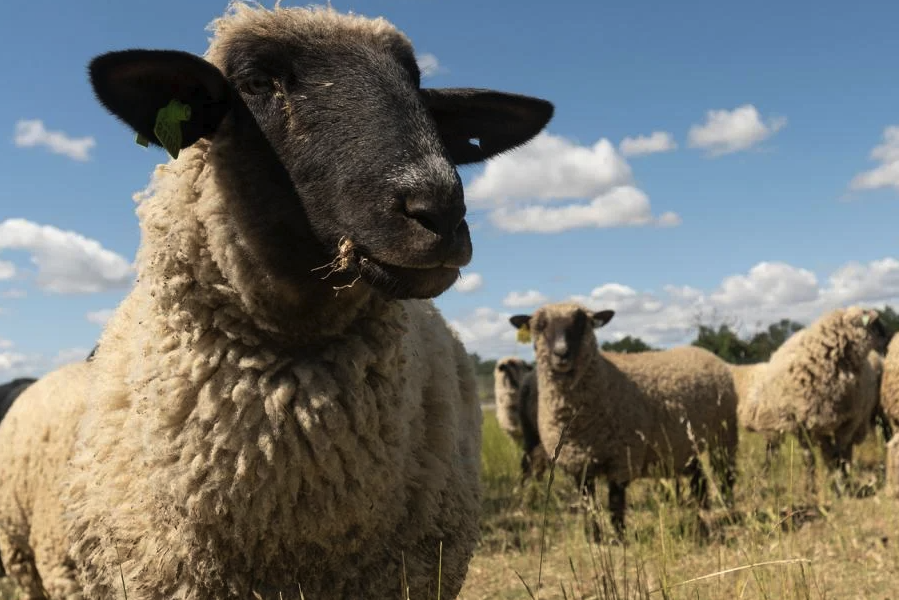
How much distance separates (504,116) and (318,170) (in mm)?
1034

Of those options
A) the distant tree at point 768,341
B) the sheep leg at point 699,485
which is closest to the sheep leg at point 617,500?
the sheep leg at point 699,485

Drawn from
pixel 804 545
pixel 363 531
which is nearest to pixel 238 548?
pixel 363 531

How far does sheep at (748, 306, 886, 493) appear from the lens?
27.5 ft

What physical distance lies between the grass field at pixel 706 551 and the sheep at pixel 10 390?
2.56m

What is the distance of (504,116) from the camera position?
300cm

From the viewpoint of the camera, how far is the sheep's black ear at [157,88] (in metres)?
2.27

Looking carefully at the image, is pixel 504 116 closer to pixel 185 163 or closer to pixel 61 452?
pixel 185 163

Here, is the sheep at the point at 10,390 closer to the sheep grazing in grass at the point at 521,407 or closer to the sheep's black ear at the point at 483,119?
the sheep grazing in grass at the point at 521,407

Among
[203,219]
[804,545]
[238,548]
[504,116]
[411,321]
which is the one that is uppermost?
[504,116]

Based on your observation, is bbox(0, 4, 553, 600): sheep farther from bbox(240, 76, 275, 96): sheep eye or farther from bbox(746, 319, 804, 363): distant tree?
bbox(746, 319, 804, 363): distant tree

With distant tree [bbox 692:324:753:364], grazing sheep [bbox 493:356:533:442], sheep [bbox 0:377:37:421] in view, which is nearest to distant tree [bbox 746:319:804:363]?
distant tree [bbox 692:324:753:364]

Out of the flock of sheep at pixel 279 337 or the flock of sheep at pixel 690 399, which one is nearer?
the flock of sheep at pixel 279 337

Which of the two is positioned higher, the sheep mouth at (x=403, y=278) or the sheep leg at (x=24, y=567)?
the sheep mouth at (x=403, y=278)

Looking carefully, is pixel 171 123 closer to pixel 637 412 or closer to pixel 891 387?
pixel 637 412
